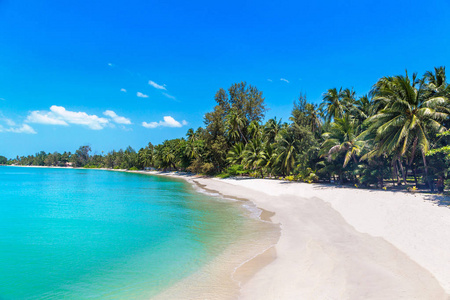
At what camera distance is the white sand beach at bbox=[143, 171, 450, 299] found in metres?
5.30

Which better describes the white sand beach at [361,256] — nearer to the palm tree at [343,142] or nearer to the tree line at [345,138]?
the tree line at [345,138]

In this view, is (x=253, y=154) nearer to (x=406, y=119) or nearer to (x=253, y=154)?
(x=253, y=154)

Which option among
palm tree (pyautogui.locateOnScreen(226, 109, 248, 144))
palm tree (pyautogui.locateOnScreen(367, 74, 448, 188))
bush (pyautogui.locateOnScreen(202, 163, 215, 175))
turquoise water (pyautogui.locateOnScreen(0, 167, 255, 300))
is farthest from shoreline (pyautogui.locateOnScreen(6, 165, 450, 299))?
bush (pyautogui.locateOnScreen(202, 163, 215, 175))

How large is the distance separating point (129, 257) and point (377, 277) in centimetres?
797

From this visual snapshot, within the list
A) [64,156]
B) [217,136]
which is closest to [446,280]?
[217,136]

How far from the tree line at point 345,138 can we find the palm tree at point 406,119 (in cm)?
5

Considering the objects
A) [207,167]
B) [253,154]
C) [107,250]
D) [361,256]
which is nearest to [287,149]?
[253,154]

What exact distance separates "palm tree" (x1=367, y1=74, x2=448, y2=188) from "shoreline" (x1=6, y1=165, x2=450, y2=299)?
191 inches

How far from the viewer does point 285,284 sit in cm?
570

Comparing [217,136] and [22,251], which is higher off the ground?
[217,136]

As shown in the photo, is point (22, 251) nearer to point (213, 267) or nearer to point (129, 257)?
point (129, 257)

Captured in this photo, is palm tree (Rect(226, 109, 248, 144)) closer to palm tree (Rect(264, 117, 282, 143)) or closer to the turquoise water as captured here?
palm tree (Rect(264, 117, 282, 143))

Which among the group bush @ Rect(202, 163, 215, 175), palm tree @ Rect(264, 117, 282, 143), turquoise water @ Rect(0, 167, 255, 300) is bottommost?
turquoise water @ Rect(0, 167, 255, 300)

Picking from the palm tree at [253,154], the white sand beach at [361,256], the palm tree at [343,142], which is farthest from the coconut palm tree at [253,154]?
the white sand beach at [361,256]
